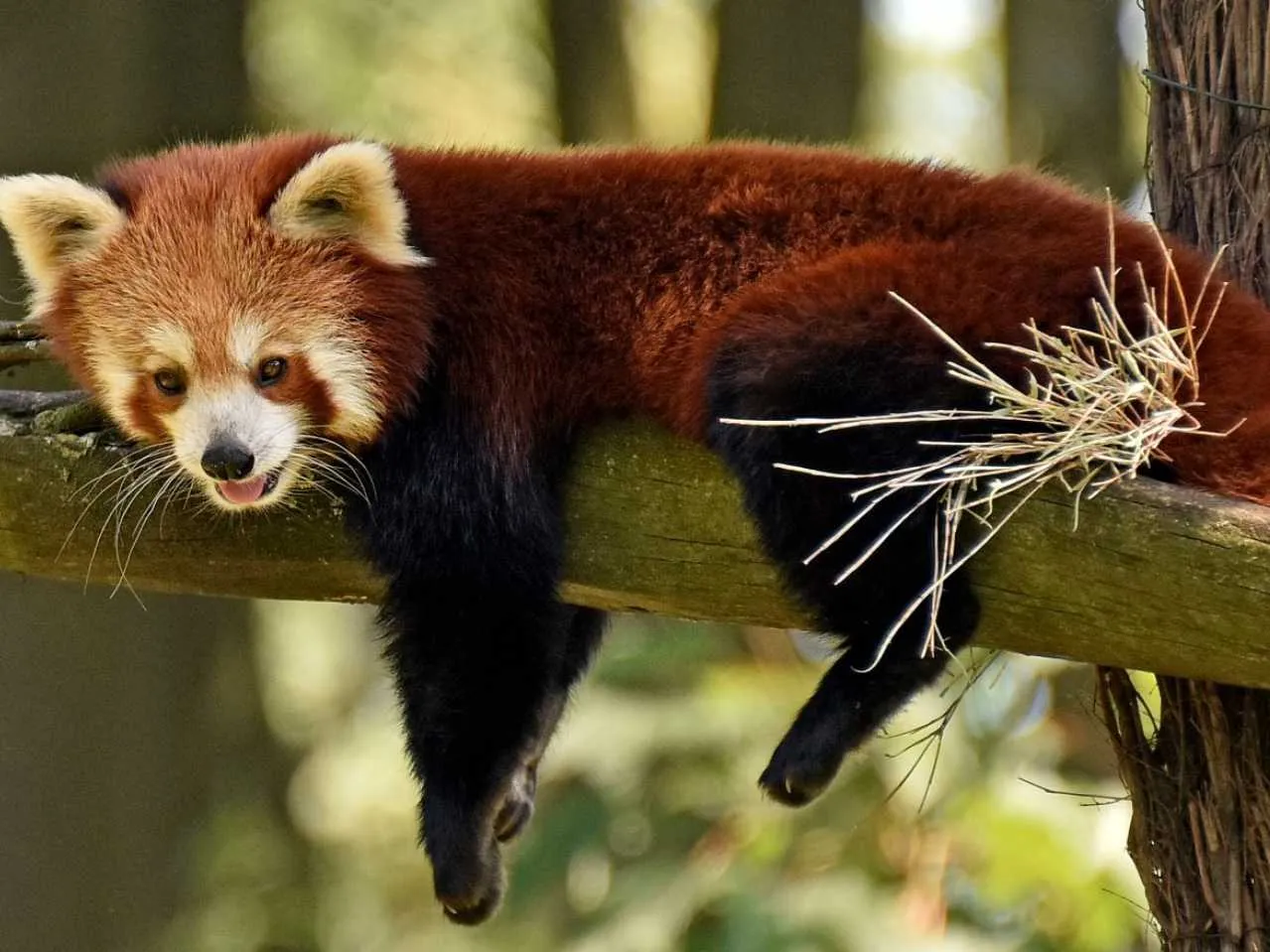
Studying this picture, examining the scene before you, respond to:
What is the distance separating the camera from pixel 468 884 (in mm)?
3355

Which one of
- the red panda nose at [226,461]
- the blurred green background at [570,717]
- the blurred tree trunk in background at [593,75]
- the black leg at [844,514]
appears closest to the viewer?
the black leg at [844,514]

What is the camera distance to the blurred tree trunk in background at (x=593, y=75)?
6.74m

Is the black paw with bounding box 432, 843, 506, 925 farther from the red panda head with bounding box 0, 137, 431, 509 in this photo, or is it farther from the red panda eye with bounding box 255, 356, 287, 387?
the red panda eye with bounding box 255, 356, 287, 387

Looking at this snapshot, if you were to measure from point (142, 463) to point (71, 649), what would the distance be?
3.40 meters

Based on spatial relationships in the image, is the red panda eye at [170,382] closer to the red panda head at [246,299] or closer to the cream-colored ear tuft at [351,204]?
the red panda head at [246,299]

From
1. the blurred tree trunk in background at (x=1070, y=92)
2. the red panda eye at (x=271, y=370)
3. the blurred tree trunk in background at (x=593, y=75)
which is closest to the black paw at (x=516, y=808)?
the red panda eye at (x=271, y=370)

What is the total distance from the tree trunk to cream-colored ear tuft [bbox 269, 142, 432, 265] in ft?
5.63

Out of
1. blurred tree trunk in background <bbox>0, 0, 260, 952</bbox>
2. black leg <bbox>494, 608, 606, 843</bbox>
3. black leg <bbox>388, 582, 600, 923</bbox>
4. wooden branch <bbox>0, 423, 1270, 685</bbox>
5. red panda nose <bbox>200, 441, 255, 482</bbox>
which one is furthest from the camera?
blurred tree trunk in background <bbox>0, 0, 260, 952</bbox>

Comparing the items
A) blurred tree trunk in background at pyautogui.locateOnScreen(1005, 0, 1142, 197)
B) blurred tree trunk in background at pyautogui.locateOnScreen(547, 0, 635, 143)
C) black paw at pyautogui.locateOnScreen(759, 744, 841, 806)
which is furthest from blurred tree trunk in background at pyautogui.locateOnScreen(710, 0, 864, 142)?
black paw at pyautogui.locateOnScreen(759, 744, 841, 806)

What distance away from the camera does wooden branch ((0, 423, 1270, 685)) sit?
2654mm

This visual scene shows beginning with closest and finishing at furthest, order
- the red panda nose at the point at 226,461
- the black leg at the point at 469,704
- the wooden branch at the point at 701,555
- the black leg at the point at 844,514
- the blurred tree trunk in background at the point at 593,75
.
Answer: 1. the wooden branch at the point at 701,555
2. the black leg at the point at 844,514
3. the red panda nose at the point at 226,461
4. the black leg at the point at 469,704
5. the blurred tree trunk in background at the point at 593,75

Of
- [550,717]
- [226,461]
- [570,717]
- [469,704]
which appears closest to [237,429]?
[226,461]

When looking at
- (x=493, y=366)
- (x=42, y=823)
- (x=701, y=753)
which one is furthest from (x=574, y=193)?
(x=42, y=823)

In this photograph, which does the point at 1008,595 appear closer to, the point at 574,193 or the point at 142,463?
the point at 574,193
